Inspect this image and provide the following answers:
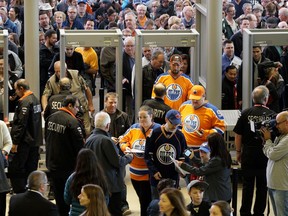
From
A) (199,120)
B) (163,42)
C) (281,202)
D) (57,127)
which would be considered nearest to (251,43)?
(163,42)

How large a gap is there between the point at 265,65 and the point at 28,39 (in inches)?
142

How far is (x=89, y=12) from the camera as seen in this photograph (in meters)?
26.8

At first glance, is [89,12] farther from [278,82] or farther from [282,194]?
[282,194]

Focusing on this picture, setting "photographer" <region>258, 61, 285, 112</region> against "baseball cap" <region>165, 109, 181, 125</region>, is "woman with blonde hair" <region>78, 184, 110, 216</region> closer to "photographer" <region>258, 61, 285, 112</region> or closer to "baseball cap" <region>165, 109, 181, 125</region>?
"baseball cap" <region>165, 109, 181, 125</region>

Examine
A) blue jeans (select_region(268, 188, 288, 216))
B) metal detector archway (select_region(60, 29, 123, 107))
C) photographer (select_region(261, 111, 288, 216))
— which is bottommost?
blue jeans (select_region(268, 188, 288, 216))

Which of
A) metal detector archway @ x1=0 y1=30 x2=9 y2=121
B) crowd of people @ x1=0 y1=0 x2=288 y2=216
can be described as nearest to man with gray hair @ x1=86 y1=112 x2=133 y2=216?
crowd of people @ x1=0 y1=0 x2=288 y2=216

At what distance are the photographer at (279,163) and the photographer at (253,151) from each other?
0.75m

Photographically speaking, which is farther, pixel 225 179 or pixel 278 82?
pixel 278 82

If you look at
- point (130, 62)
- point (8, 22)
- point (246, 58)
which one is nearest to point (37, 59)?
point (130, 62)

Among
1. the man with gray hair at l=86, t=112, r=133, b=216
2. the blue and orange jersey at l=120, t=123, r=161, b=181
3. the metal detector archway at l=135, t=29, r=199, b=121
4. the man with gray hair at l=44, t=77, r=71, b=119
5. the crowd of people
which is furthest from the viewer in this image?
the metal detector archway at l=135, t=29, r=199, b=121

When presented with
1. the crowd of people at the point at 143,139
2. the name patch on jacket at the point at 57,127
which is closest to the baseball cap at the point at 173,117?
the crowd of people at the point at 143,139

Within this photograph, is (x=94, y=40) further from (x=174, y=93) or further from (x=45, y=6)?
(x=45, y=6)

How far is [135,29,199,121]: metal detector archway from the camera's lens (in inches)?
674

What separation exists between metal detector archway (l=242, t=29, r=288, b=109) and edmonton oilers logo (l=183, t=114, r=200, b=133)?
7.61 feet
